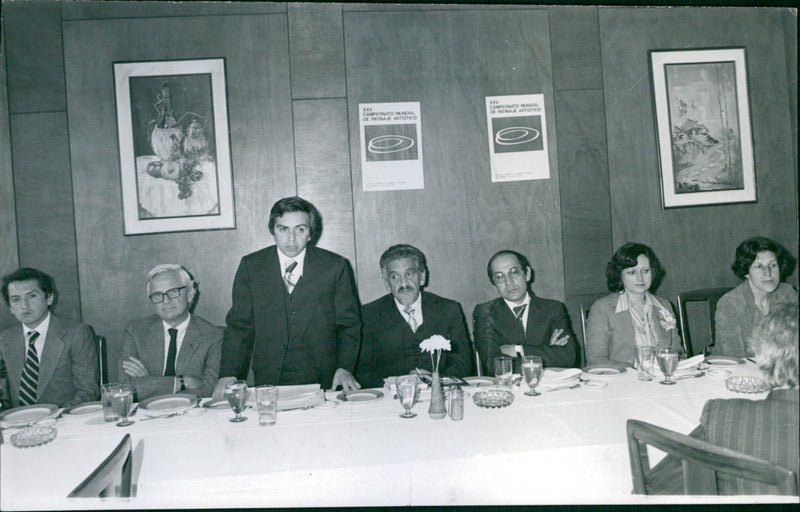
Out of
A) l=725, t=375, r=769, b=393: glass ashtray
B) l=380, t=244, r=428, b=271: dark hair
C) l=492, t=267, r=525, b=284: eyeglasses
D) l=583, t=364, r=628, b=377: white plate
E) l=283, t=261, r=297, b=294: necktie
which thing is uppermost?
l=380, t=244, r=428, b=271: dark hair

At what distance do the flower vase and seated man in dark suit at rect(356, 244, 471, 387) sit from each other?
1057 millimetres

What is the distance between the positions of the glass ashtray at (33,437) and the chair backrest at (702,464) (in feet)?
6.37

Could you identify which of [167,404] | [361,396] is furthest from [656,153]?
[167,404]

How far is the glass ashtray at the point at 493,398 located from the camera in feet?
7.00

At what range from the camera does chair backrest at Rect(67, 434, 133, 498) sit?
4.40 feet

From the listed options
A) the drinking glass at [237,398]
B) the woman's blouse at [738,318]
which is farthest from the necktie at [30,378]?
the woman's blouse at [738,318]

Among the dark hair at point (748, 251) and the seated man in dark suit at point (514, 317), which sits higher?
the dark hair at point (748, 251)

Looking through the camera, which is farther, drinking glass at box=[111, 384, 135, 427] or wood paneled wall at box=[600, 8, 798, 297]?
wood paneled wall at box=[600, 8, 798, 297]

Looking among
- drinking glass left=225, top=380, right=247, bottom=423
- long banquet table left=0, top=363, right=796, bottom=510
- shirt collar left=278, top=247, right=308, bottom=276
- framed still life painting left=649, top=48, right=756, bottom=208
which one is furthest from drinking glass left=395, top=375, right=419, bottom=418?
framed still life painting left=649, top=48, right=756, bottom=208

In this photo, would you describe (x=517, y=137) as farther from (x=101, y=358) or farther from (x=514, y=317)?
(x=101, y=358)

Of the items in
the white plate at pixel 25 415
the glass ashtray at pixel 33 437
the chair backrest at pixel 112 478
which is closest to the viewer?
the chair backrest at pixel 112 478

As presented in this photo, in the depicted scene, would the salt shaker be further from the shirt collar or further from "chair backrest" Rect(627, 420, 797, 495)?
the shirt collar

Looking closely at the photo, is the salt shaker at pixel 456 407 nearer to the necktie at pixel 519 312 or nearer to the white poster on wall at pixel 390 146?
the necktie at pixel 519 312

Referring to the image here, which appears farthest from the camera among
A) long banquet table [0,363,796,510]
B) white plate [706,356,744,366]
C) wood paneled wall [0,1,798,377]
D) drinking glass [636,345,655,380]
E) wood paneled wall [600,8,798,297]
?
wood paneled wall [600,8,798,297]
